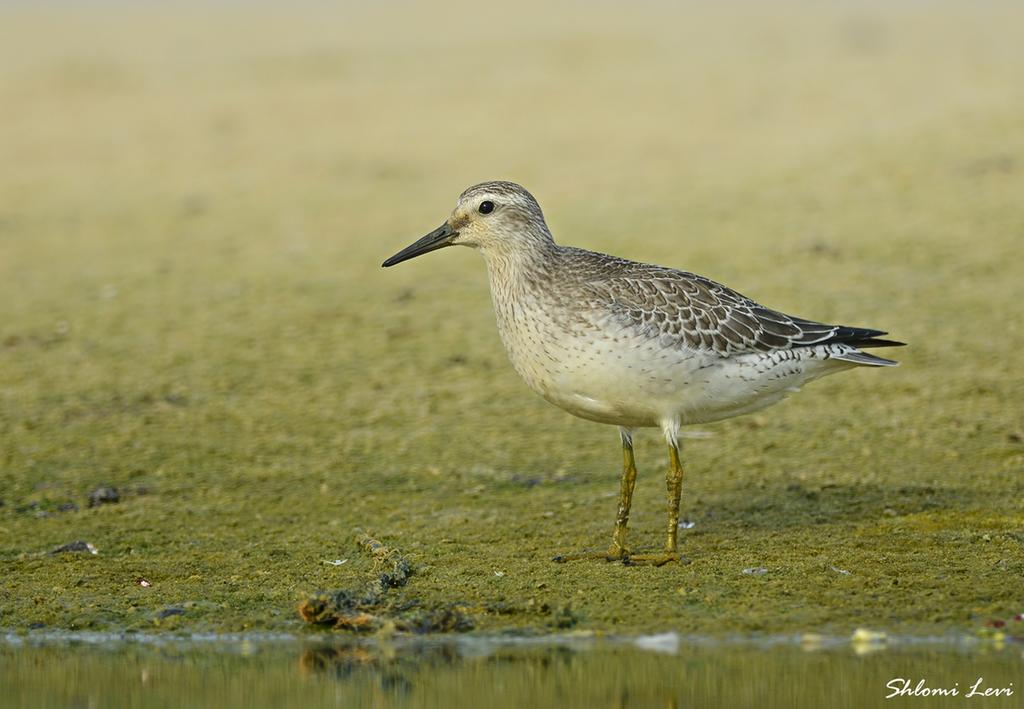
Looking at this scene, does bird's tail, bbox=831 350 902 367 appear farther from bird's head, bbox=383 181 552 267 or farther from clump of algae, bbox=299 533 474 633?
clump of algae, bbox=299 533 474 633

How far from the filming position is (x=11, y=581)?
301 inches

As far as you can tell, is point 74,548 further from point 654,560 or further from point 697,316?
point 697,316

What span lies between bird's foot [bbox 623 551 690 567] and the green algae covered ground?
0.12 meters

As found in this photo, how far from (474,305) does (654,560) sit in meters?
5.36

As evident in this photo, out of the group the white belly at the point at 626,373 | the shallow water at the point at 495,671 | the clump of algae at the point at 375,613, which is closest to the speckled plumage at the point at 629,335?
the white belly at the point at 626,373

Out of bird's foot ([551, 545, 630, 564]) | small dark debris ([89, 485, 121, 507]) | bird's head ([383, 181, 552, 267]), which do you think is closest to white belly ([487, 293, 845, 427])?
bird's head ([383, 181, 552, 267])

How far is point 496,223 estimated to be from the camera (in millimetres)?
8531

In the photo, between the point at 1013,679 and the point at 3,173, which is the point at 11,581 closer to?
the point at 1013,679

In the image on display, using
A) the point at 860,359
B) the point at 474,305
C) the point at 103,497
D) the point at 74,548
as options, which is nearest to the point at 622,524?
the point at 860,359

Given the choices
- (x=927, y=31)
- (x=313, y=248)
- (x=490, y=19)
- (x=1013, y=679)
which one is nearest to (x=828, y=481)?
(x=1013, y=679)
